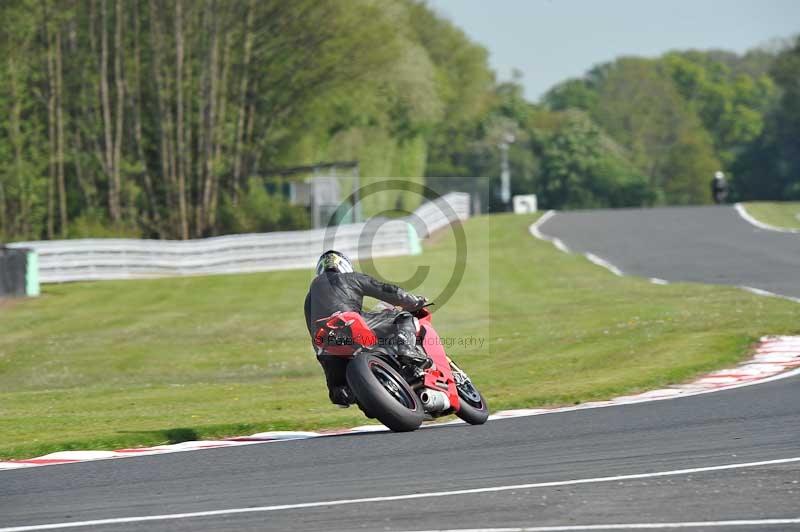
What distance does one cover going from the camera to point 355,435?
1080 cm

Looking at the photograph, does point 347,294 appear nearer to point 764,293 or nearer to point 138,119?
point 764,293

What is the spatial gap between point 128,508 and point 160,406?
23.9 ft

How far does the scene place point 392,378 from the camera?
1034 centimetres

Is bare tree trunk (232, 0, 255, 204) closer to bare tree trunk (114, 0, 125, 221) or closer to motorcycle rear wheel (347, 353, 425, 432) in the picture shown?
bare tree trunk (114, 0, 125, 221)

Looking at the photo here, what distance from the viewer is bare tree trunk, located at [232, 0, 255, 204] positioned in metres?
53.7

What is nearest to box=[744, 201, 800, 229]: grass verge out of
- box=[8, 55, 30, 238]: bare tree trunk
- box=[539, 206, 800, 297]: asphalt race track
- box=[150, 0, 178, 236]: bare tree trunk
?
box=[539, 206, 800, 297]: asphalt race track

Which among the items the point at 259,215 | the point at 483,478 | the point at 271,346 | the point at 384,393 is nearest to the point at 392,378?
the point at 384,393

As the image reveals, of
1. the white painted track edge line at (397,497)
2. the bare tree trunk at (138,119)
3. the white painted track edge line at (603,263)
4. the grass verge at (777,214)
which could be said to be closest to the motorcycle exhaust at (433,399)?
the white painted track edge line at (397,497)

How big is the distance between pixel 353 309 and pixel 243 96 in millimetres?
45065

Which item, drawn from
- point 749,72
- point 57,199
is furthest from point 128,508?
point 749,72

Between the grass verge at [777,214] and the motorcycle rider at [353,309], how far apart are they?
1408 inches

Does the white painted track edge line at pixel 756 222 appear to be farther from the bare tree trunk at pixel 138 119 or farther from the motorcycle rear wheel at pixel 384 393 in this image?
the motorcycle rear wheel at pixel 384 393

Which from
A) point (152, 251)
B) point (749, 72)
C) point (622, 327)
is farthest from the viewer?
point (749, 72)

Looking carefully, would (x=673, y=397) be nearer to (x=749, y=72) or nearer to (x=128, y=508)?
(x=128, y=508)
